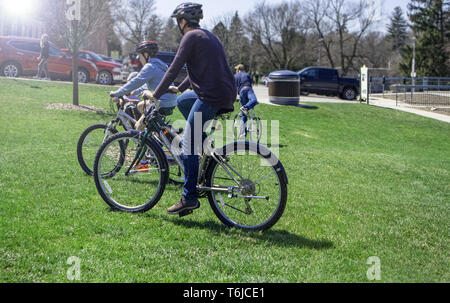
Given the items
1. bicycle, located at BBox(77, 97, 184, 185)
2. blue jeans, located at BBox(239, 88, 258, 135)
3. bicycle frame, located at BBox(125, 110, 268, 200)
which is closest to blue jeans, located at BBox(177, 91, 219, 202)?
bicycle frame, located at BBox(125, 110, 268, 200)

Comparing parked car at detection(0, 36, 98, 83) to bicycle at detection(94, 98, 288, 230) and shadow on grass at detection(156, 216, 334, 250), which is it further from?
shadow on grass at detection(156, 216, 334, 250)

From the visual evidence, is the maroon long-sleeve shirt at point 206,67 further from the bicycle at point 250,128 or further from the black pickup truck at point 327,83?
the black pickup truck at point 327,83

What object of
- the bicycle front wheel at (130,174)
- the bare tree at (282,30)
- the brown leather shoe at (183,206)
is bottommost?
the brown leather shoe at (183,206)

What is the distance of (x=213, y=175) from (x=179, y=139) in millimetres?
631

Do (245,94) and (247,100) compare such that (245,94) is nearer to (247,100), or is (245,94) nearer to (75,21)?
(247,100)

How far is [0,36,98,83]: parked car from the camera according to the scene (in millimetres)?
21391

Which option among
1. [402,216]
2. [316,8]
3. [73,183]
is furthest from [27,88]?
[316,8]

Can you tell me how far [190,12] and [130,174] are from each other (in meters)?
1.86

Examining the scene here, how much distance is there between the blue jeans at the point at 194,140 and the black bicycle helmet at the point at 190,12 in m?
0.76

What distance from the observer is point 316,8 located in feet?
207

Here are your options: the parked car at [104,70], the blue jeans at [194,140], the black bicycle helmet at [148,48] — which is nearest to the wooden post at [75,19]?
the black bicycle helmet at [148,48]

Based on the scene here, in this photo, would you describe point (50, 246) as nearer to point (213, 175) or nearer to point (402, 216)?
point (213, 175)

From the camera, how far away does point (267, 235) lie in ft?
13.9

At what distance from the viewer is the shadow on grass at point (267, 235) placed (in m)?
4.04
